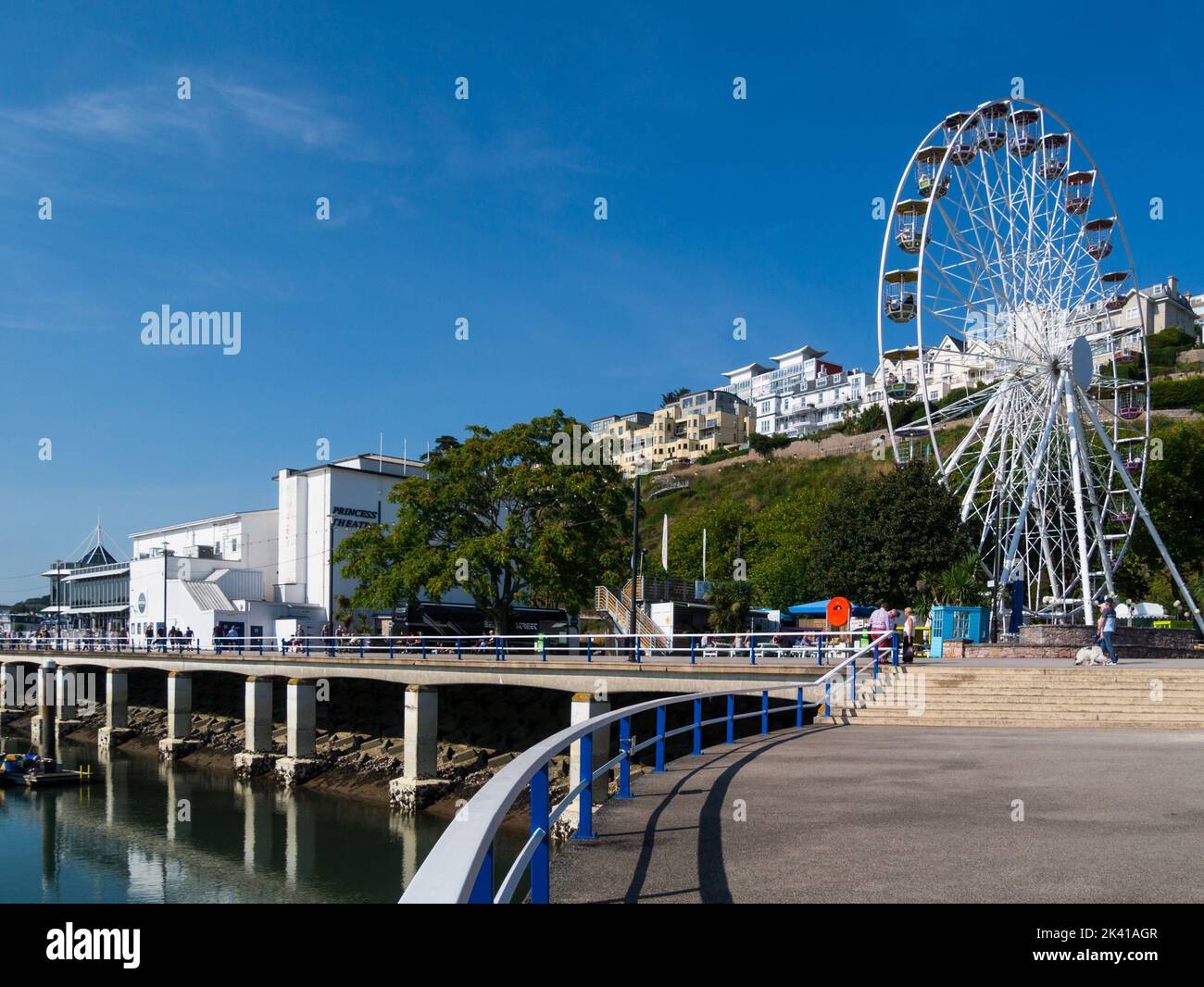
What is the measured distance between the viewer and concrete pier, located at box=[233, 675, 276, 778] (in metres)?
37.2

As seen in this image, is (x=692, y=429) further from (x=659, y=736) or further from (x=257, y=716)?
(x=659, y=736)

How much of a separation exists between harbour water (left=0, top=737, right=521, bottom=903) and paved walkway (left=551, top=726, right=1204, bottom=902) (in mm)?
13133

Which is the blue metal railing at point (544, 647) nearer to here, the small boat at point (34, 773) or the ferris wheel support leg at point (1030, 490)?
the small boat at point (34, 773)

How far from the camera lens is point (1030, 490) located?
133ft

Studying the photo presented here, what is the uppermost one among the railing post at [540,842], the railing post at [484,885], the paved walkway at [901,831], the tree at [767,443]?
the tree at [767,443]

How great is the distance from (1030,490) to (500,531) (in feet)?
68.0

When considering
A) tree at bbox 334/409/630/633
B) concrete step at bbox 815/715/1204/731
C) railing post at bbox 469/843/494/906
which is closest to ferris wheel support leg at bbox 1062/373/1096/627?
tree at bbox 334/409/630/633

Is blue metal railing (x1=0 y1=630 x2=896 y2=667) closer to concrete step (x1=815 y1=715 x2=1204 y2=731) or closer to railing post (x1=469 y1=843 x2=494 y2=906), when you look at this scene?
concrete step (x1=815 y1=715 x2=1204 y2=731)

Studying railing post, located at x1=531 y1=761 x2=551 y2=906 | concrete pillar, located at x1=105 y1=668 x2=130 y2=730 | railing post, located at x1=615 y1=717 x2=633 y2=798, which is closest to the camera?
railing post, located at x1=531 y1=761 x2=551 y2=906

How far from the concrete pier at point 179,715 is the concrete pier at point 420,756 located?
16935mm

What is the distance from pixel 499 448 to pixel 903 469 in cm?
1760

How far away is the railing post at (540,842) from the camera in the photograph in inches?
223

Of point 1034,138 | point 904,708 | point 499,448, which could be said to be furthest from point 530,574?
point 1034,138

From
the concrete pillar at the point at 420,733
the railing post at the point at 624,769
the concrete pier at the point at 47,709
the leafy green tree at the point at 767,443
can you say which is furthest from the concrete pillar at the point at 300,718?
the leafy green tree at the point at 767,443
